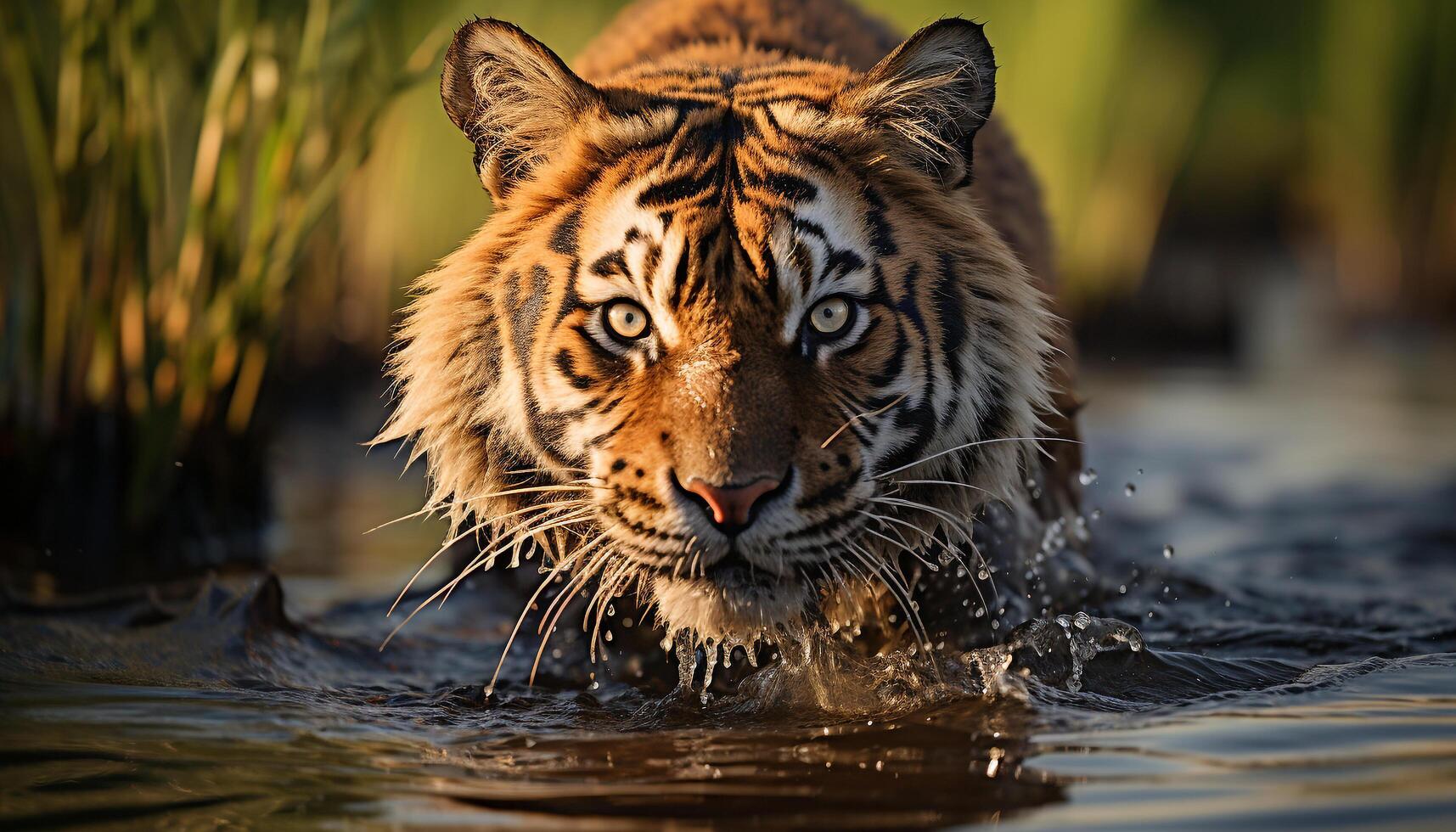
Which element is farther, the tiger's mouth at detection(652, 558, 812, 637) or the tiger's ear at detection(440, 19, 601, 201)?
the tiger's ear at detection(440, 19, 601, 201)

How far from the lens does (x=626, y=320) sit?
117 inches

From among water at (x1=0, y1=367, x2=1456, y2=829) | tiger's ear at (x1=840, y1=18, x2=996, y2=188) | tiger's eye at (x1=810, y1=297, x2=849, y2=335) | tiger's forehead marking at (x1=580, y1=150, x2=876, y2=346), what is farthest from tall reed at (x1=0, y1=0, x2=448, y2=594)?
tiger's eye at (x1=810, y1=297, x2=849, y2=335)

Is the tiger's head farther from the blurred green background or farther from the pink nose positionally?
the blurred green background

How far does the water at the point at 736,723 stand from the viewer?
2344 mm

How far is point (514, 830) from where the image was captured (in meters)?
2.23

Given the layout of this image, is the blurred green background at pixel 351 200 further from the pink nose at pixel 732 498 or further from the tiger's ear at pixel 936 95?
the pink nose at pixel 732 498

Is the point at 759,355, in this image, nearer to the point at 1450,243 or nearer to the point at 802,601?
the point at 802,601

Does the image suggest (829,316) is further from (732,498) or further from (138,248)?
(138,248)

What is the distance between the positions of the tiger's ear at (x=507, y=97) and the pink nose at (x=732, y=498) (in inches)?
37.9

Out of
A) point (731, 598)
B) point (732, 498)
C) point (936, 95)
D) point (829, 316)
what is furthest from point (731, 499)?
point (936, 95)

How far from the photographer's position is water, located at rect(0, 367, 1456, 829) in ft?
7.69

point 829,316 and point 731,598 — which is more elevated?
point 829,316

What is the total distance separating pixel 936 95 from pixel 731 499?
105 centimetres

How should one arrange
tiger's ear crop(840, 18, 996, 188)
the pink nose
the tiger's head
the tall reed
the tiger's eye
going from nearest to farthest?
the pink nose
the tiger's head
the tiger's eye
tiger's ear crop(840, 18, 996, 188)
the tall reed
